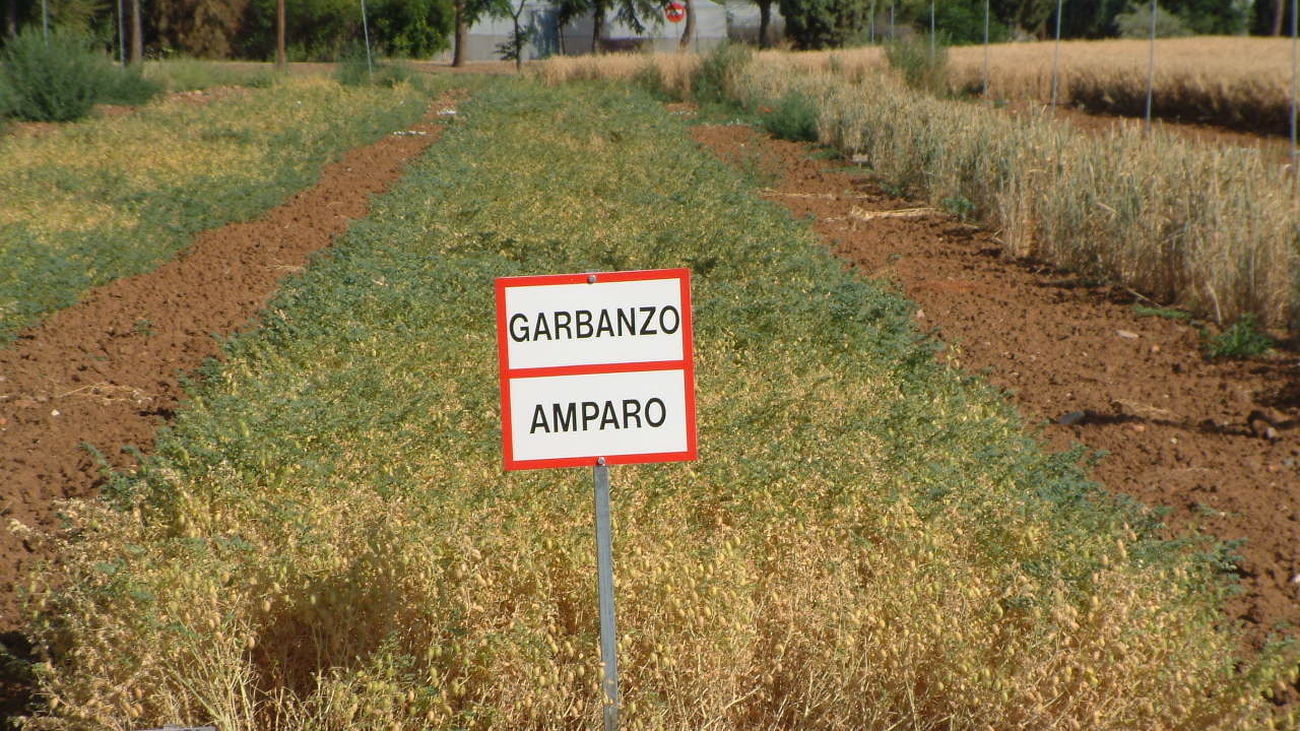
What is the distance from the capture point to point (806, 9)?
57969 mm

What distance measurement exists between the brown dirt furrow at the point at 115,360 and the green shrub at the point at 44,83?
46.8 ft

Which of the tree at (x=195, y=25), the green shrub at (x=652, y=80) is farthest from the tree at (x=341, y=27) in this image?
the green shrub at (x=652, y=80)

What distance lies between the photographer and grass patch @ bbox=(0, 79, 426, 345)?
10.0m

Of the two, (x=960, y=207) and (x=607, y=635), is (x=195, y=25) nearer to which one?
(x=960, y=207)

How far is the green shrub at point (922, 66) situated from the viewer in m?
29.2

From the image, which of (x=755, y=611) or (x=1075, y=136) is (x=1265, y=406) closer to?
(x=755, y=611)

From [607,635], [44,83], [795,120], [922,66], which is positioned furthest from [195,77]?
[607,635]

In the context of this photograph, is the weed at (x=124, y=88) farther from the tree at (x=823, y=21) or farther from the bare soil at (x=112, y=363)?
the tree at (x=823, y=21)

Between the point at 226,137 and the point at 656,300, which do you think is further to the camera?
the point at 226,137

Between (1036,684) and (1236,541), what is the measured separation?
2.02 metres

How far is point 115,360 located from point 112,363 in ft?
0.22

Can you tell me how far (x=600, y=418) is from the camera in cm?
358

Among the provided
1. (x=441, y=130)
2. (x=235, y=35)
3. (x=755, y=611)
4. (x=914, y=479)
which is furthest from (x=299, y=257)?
(x=235, y=35)

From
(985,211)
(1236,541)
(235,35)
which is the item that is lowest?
(1236,541)
